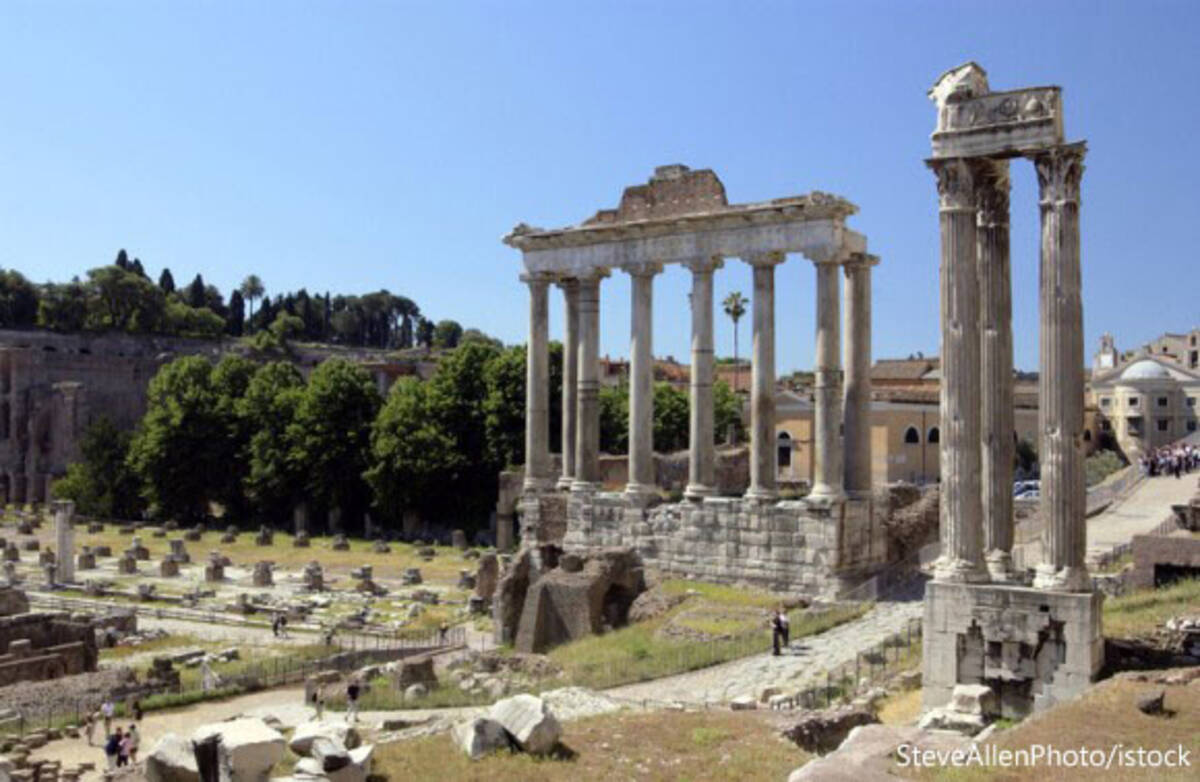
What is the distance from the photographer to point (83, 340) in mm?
108000

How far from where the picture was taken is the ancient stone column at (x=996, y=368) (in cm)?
1945

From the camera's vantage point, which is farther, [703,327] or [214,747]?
[703,327]

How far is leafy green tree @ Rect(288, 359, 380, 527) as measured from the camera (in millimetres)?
61000

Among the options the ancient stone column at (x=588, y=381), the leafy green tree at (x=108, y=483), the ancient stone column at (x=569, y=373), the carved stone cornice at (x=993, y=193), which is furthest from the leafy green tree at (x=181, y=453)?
the carved stone cornice at (x=993, y=193)

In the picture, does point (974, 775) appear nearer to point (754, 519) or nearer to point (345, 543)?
point (754, 519)

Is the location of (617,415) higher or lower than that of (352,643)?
higher

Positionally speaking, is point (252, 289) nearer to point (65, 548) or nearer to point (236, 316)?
point (236, 316)

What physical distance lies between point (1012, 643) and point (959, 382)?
3936mm

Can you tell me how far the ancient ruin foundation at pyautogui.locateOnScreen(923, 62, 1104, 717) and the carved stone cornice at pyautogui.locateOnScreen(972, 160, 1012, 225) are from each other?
0.04 meters

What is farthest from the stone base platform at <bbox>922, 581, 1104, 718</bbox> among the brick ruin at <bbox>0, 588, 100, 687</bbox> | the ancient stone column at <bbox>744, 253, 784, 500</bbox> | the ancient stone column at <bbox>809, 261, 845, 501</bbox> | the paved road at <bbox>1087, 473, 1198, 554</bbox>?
the brick ruin at <bbox>0, 588, 100, 687</bbox>

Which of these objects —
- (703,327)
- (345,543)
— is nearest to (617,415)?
(345,543)

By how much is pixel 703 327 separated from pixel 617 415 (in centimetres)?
2601

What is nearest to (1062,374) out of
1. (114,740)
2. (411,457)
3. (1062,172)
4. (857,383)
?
(1062,172)

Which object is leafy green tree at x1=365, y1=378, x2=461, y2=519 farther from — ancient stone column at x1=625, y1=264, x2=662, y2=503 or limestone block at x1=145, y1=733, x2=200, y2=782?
limestone block at x1=145, y1=733, x2=200, y2=782
